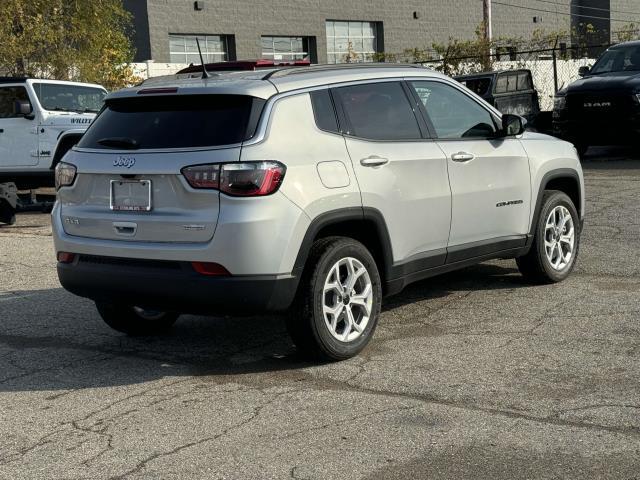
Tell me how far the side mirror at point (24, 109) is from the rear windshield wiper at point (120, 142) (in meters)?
10.3

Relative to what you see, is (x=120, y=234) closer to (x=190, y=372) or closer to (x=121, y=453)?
(x=190, y=372)

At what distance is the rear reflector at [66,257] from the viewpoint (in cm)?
646

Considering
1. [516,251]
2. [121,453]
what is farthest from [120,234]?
[516,251]

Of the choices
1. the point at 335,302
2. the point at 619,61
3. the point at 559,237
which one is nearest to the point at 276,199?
the point at 335,302

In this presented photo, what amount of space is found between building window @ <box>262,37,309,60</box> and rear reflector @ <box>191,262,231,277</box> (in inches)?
1431

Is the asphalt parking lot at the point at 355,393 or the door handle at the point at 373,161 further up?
the door handle at the point at 373,161

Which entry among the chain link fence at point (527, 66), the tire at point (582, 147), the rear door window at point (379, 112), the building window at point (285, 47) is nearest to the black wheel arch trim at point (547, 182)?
the rear door window at point (379, 112)

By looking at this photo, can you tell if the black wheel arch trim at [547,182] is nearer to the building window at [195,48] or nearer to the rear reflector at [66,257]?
the rear reflector at [66,257]

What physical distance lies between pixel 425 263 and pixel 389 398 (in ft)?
A: 5.21

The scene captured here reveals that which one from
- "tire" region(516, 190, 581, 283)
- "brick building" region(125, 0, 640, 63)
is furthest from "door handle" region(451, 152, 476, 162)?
"brick building" region(125, 0, 640, 63)

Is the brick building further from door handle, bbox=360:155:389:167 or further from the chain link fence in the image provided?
door handle, bbox=360:155:389:167

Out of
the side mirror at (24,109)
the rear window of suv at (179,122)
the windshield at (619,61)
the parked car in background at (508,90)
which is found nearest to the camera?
the rear window of suv at (179,122)

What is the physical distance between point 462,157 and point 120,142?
7.96 ft

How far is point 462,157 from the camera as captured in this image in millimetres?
7191
